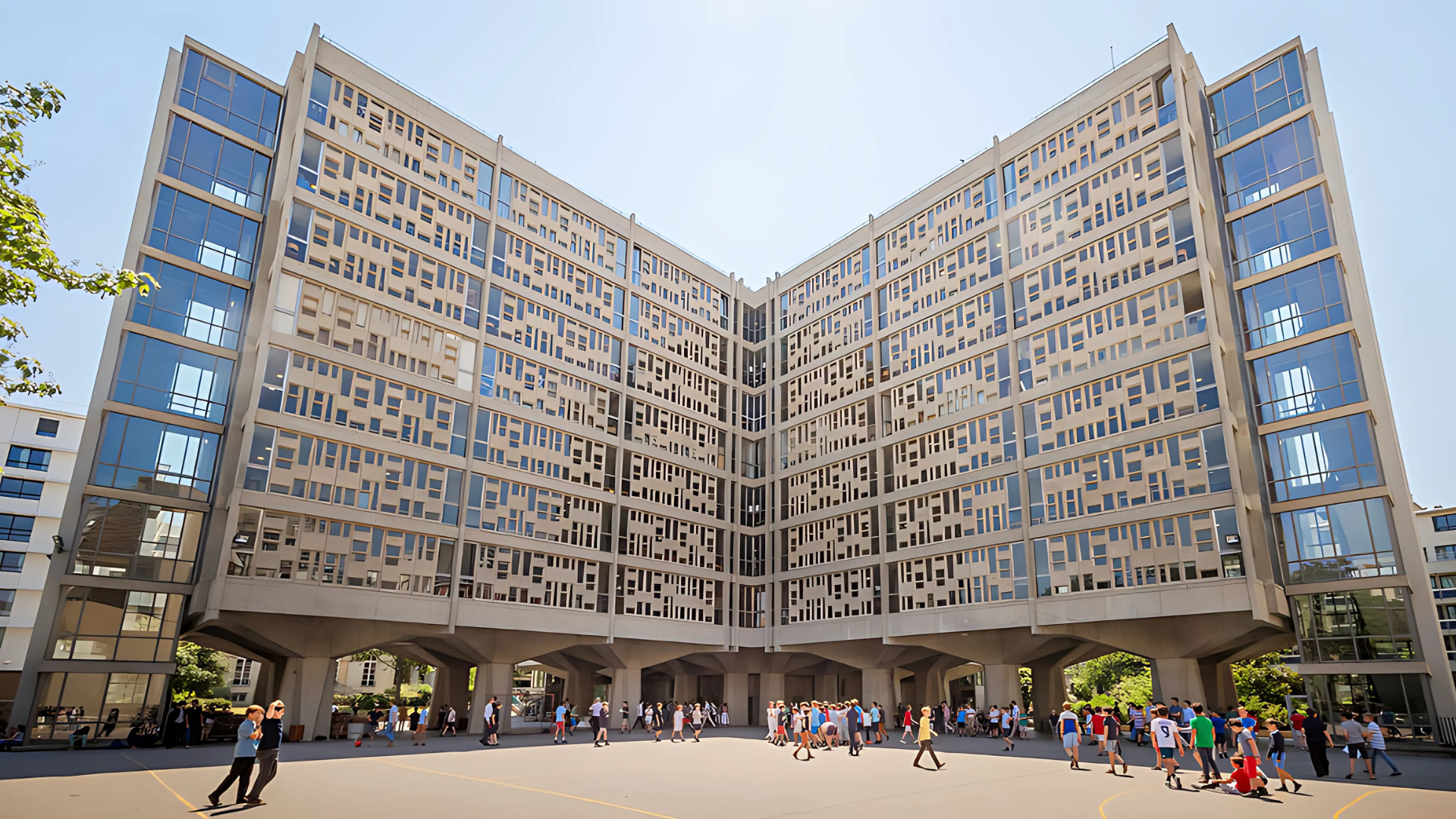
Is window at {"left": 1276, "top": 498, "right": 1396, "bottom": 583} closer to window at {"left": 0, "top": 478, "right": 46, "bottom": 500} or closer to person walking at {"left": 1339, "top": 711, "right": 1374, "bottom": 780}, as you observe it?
person walking at {"left": 1339, "top": 711, "right": 1374, "bottom": 780}

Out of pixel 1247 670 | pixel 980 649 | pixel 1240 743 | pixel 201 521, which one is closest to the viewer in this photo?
pixel 1240 743

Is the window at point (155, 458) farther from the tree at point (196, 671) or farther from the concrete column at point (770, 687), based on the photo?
the concrete column at point (770, 687)

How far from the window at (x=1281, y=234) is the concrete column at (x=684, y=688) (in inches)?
1591

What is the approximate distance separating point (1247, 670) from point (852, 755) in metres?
34.8

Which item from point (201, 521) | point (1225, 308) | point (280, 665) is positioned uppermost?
point (1225, 308)

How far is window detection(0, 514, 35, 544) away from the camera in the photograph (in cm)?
6050

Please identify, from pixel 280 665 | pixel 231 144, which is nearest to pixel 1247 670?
pixel 280 665

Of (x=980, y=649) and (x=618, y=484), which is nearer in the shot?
(x=980, y=649)

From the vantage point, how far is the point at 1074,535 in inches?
1523

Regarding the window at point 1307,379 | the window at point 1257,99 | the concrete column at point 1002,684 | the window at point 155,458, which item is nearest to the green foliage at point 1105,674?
the concrete column at point 1002,684

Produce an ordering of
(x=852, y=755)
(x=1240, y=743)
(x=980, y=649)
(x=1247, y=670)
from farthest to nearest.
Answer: (x=1247, y=670), (x=980, y=649), (x=852, y=755), (x=1240, y=743)

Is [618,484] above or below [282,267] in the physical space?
below

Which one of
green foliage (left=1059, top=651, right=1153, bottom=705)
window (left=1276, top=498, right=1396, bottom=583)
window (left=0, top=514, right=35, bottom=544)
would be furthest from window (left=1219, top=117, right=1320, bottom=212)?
window (left=0, top=514, right=35, bottom=544)

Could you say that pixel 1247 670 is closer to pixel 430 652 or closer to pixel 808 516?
pixel 808 516
